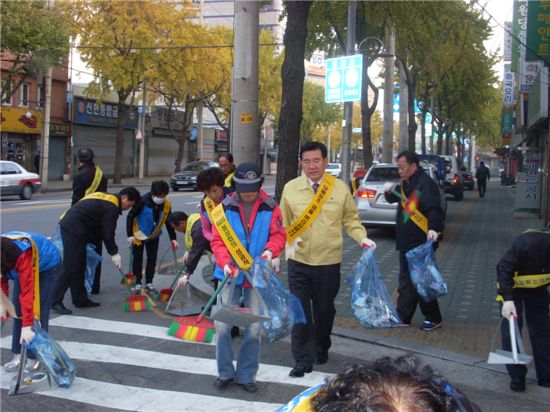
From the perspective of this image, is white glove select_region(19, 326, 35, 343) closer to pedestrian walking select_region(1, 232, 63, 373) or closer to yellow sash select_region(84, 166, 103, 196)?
pedestrian walking select_region(1, 232, 63, 373)

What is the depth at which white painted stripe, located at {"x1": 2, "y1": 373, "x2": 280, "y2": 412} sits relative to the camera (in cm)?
475

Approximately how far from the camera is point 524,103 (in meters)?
25.7

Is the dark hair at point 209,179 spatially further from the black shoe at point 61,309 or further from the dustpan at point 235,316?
the black shoe at point 61,309

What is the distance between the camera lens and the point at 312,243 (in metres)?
5.44

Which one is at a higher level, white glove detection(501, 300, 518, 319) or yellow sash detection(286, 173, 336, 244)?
yellow sash detection(286, 173, 336, 244)

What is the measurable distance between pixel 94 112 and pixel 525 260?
39.3 m

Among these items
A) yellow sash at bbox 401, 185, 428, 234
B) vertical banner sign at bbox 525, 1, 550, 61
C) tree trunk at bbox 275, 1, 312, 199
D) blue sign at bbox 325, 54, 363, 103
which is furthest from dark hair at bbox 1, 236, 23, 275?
blue sign at bbox 325, 54, 363, 103

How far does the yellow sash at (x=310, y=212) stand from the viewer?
5.46m

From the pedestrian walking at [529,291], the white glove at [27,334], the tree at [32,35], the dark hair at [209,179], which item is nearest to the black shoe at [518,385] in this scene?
the pedestrian walking at [529,291]

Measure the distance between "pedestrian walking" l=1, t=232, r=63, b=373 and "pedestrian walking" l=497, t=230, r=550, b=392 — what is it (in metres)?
3.59

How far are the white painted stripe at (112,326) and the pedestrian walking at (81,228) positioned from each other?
0.33 meters

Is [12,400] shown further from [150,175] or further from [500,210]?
[150,175]

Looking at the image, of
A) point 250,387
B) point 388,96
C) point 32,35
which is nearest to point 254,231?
point 250,387

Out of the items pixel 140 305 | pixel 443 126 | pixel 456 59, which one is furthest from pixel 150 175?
Answer: pixel 140 305
